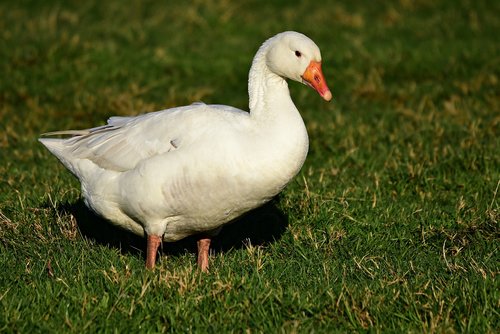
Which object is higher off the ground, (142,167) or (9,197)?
(142,167)

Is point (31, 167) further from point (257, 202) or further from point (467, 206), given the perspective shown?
point (467, 206)

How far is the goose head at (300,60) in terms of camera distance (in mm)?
5578

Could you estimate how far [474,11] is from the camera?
1402 cm

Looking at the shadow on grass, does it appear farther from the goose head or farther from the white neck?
the goose head

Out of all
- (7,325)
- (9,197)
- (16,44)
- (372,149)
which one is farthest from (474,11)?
(7,325)

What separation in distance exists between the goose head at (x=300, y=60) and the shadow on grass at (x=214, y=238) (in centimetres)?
145

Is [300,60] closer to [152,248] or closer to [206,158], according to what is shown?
[206,158]

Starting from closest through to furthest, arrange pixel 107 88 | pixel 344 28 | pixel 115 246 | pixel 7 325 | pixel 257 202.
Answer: pixel 7 325, pixel 257 202, pixel 115 246, pixel 107 88, pixel 344 28

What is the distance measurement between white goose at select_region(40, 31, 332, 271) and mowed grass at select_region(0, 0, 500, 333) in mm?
370

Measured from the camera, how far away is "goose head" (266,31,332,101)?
5578 millimetres

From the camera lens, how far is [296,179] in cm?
764

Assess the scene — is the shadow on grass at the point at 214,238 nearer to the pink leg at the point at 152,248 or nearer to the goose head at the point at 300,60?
the pink leg at the point at 152,248

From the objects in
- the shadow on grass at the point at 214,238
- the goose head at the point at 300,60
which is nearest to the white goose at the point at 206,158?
the goose head at the point at 300,60

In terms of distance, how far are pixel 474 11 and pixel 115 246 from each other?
9.36 m
